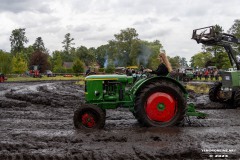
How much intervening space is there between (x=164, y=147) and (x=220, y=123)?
3454 mm

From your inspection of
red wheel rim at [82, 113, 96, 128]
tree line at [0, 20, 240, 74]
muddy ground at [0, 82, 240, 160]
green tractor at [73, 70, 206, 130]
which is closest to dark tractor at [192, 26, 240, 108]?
muddy ground at [0, 82, 240, 160]

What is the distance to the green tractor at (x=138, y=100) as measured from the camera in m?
8.08

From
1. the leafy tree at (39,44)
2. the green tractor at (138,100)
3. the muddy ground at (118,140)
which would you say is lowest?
the muddy ground at (118,140)

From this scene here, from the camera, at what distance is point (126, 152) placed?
597 centimetres

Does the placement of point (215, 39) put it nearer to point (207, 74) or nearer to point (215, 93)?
point (215, 93)

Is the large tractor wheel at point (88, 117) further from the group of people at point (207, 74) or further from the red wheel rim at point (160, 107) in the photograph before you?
the group of people at point (207, 74)

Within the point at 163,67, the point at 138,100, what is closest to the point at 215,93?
the point at 163,67

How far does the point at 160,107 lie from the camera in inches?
324

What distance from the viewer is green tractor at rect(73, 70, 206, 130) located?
8.08 meters

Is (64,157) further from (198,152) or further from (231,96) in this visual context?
(231,96)

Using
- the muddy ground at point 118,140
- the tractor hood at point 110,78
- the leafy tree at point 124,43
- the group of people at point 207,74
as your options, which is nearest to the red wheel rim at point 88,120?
the muddy ground at point 118,140

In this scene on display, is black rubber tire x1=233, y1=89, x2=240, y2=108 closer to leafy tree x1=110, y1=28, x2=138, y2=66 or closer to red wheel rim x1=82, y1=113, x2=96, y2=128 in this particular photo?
red wheel rim x1=82, y1=113, x2=96, y2=128

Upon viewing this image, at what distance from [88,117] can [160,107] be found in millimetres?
1654

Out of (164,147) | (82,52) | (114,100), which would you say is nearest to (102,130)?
(114,100)
